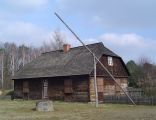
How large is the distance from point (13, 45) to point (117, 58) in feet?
200

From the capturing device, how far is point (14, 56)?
96.1 meters

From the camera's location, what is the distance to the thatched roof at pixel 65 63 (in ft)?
134

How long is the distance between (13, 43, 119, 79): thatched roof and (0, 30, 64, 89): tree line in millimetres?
32524

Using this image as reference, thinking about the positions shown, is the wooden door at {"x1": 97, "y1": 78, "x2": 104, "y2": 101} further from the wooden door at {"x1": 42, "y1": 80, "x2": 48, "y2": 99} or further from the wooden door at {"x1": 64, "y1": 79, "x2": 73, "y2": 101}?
the wooden door at {"x1": 42, "y1": 80, "x2": 48, "y2": 99}

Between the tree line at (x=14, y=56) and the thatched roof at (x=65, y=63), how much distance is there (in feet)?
107

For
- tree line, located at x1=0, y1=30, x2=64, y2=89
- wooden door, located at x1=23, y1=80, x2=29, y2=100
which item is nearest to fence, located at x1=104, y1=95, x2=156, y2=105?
wooden door, located at x1=23, y1=80, x2=29, y2=100

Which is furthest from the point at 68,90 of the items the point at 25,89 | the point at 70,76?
the point at 25,89

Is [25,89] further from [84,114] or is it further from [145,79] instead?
[84,114]

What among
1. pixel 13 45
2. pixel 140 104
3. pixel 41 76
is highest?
pixel 13 45

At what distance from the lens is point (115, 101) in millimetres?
36031

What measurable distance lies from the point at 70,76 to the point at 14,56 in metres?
57.8

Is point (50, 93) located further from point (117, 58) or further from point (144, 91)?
point (144, 91)

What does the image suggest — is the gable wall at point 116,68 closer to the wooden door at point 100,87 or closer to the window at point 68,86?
the wooden door at point 100,87

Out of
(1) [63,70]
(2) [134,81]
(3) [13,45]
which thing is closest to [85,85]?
(1) [63,70]
